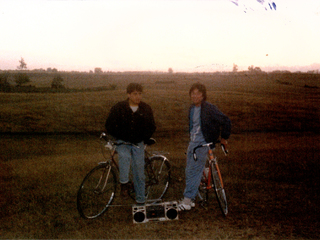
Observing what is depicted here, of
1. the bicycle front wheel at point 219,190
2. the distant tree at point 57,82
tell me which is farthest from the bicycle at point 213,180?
the distant tree at point 57,82

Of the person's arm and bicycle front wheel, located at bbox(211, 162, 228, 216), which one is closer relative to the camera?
the person's arm

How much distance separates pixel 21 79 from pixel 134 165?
8.38m

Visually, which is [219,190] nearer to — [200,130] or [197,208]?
[197,208]

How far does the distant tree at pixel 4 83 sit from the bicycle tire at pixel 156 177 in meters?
8.15

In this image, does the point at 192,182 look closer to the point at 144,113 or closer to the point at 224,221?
the point at 224,221

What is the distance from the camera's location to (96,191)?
4.12 meters

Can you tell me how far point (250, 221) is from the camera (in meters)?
4.16

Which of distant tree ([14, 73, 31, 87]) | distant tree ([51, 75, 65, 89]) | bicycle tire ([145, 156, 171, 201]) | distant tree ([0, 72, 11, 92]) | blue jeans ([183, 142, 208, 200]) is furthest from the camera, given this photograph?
distant tree ([14, 73, 31, 87])

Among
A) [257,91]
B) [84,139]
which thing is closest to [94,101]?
[84,139]

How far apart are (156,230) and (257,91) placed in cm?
960

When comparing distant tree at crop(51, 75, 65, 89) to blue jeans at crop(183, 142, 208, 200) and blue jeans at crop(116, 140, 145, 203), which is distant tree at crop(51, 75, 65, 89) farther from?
blue jeans at crop(183, 142, 208, 200)

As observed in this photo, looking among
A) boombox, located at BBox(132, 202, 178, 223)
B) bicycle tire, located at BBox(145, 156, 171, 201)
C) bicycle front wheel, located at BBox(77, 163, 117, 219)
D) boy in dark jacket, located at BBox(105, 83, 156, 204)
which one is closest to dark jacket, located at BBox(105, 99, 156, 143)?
→ boy in dark jacket, located at BBox(105, 83, 156, 204)

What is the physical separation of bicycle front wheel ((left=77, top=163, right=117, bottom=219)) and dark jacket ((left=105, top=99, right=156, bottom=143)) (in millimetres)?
487

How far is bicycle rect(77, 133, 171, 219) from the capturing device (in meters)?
3.98
